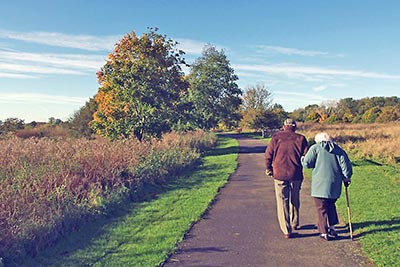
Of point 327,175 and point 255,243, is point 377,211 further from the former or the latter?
point 255,243

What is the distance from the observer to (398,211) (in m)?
7.68

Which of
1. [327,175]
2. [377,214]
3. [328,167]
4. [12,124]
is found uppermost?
[12,124]

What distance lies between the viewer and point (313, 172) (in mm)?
6352

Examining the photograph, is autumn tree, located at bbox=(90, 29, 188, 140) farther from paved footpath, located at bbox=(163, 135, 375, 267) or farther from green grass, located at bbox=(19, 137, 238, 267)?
paved footpath, located at bbox=(163, 135, 375, 267)

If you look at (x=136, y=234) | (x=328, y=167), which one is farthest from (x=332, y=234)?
(x=136, y=234)

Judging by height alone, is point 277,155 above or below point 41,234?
above

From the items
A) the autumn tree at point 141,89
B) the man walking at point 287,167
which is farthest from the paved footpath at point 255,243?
the autumn tree at point 141,89

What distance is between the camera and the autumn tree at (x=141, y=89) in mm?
20609

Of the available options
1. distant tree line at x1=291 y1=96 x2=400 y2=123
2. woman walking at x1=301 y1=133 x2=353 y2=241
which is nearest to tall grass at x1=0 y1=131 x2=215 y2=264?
woman walking at x1=301 y1=133 x2=353 y2=241

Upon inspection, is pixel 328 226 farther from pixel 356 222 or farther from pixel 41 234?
pixel 41 234

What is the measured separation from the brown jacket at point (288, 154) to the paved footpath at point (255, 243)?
3.52 ft

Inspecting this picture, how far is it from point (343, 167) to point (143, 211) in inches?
179

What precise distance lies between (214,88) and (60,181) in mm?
36998

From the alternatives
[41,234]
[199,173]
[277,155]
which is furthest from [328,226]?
[199,173]
